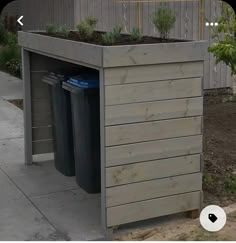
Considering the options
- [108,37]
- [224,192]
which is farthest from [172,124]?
[224,192]

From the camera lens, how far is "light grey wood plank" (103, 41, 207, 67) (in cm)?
416

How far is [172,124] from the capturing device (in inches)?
178

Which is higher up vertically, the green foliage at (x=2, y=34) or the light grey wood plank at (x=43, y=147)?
the green foliage at (x=2, y=34)

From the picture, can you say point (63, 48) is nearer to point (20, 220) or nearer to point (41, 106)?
point (20, 220)

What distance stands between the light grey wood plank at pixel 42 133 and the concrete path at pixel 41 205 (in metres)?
0.29

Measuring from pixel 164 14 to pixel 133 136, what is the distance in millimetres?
1109

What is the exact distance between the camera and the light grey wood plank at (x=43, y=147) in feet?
21.1

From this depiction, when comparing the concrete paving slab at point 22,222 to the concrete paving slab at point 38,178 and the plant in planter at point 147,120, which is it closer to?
the concrete paving slab at point 38,178

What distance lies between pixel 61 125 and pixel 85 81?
970mm

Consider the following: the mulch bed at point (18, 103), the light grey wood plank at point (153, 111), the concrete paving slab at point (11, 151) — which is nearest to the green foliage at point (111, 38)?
the light grey wood plank at point (153, 111)

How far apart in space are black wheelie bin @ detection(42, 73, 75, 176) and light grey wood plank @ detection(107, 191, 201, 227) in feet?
5.15

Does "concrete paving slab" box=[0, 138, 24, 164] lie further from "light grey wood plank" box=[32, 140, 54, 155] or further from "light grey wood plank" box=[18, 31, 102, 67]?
"light grey wood plank" box=[18, 31, 102, 67]

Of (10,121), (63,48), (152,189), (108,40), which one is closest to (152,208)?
(152,189)

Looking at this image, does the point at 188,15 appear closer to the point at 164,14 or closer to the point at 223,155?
the point at 223,155
